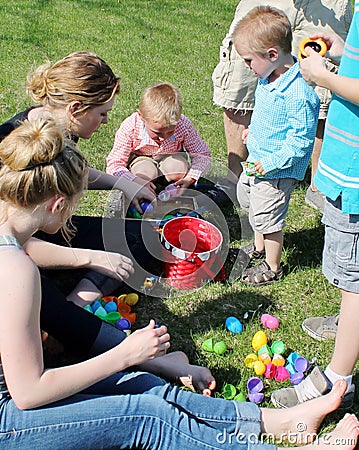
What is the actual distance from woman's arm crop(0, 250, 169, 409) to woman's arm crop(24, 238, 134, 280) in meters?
0.80

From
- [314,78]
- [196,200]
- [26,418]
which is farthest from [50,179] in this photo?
[196,200]

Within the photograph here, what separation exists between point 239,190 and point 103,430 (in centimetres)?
155

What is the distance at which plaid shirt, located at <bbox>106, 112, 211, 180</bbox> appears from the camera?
10.9 feet

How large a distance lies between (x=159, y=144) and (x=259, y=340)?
1374 mm

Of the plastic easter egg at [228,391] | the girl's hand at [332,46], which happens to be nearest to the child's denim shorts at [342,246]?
the plastic easter egg at [228,391]

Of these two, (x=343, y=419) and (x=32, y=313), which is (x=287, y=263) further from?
(x=32, y=313)

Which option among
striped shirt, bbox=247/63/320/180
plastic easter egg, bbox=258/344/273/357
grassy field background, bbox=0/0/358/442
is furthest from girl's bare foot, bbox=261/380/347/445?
striped shirt, bbox=247/63/320/180

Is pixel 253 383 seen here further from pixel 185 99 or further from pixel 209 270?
pixel 185 99

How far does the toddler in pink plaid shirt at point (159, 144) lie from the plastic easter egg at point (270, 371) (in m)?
1.32

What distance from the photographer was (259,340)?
2418mm

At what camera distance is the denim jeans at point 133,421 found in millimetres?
1692

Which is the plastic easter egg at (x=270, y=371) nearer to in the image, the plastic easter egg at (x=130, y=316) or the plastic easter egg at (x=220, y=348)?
the plastic easter egg at (x=220, y=348)

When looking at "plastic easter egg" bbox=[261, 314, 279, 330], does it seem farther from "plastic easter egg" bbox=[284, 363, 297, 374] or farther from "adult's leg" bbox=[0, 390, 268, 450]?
"adult's leg" bbox=[0, 390, 268, 450]

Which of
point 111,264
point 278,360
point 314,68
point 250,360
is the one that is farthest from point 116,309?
point 314,68
